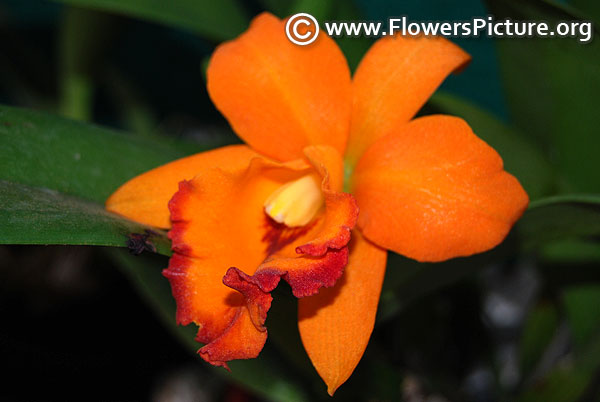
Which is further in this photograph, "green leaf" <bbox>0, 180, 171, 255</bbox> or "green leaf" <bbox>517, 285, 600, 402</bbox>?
"green leaf" <bbox>517, 285, 600, 402</bbox>

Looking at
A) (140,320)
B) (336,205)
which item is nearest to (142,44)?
(140,320)

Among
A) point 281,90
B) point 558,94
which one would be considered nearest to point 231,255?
point 281,90

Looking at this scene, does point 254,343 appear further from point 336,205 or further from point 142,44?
point 142,44

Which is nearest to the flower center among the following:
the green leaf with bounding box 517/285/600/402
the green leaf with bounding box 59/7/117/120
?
the green leaf with bounding box 517/285/600/402

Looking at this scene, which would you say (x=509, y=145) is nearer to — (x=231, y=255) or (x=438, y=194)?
(x=438, y=194)

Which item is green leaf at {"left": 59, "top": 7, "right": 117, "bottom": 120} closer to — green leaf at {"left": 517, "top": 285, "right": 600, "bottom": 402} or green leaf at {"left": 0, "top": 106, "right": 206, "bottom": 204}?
green leaf at {"left": 0, "top": 106, "right": 206, "bottom": 204}
